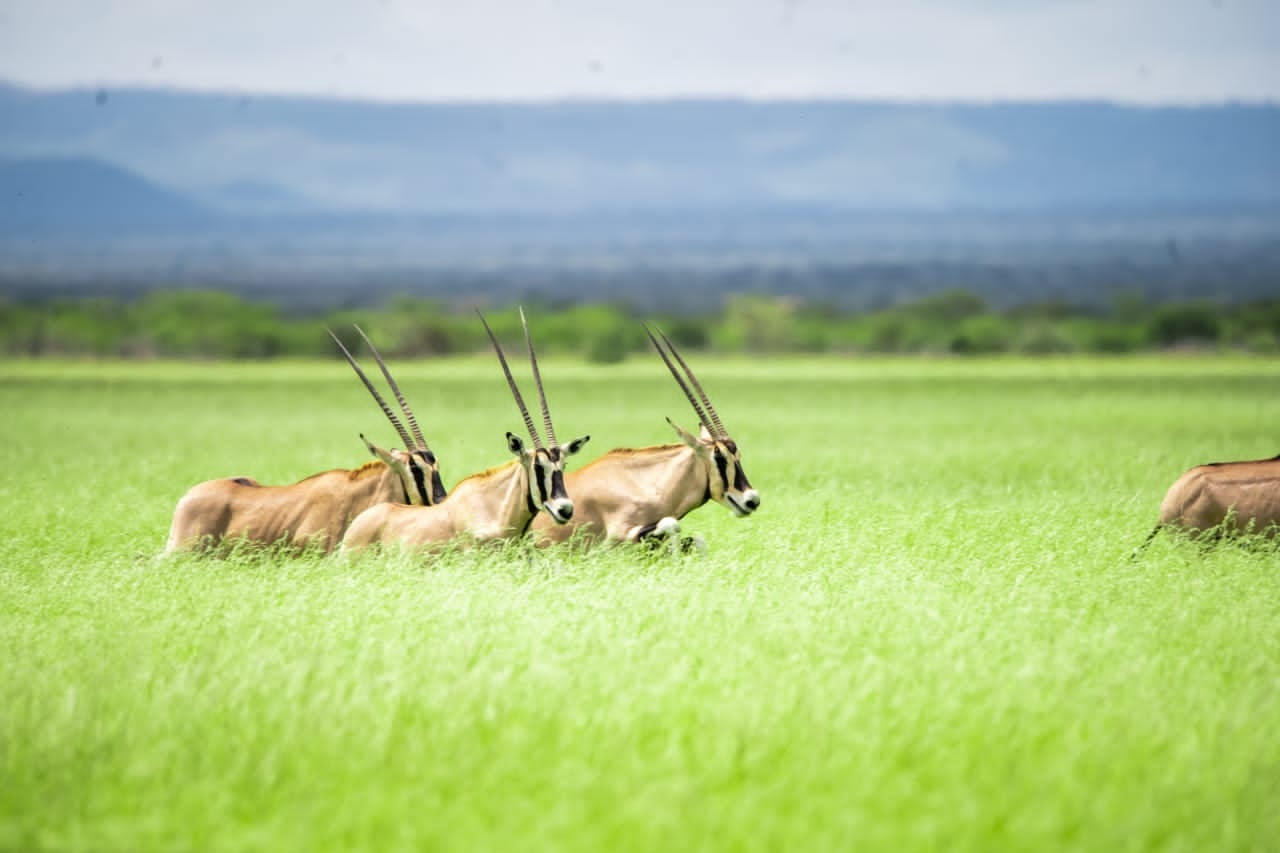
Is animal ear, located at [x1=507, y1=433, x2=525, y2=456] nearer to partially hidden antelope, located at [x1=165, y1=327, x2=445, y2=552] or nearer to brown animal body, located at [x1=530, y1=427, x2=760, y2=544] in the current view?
brown animal body, located at [x1=530, y1=427, x2=760, y2=544]

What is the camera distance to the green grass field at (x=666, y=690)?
6.46 metres

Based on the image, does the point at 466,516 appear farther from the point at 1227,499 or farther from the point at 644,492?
the point at 1227,499

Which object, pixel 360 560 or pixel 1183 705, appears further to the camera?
pixel 360 560

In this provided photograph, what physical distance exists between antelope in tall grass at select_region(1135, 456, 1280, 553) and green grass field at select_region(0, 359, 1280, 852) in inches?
11.0

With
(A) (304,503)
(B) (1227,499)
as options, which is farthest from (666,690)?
(B) (1227,499)

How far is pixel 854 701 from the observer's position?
7.91 meters

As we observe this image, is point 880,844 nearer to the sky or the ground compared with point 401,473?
nearer to the ground

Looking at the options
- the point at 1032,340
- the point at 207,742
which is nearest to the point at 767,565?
the point at 207,742

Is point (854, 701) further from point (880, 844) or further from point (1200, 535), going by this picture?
point (1200, 535)

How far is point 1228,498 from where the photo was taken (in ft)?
39.2

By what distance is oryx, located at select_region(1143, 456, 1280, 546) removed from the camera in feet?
39.1

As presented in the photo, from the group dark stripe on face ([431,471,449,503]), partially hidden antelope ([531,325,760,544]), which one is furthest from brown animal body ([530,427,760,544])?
dark stripe on face ([431,471,449,503])

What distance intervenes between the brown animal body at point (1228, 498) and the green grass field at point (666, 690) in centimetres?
29

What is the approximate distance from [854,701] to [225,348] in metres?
65.4
